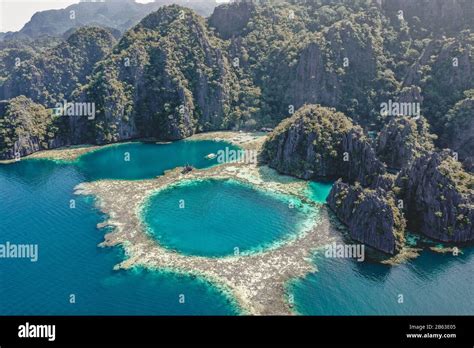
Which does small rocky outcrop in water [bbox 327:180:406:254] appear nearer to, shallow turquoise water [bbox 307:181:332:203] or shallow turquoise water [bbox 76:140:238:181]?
shallow turquoise water [bbox 307:181:332:203]

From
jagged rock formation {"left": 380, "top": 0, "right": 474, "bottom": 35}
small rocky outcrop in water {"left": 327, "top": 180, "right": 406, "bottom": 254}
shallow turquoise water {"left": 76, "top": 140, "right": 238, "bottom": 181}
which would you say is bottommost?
small rocky outcrop in water {"left": 327, "top": 180, "right": 406, "bottom": 254}

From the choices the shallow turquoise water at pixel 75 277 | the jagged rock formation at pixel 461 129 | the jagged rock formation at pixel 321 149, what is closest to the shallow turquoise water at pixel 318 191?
the jagged rock formation at pixel 321 149

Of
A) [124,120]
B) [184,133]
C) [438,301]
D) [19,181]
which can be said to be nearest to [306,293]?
[438,301]

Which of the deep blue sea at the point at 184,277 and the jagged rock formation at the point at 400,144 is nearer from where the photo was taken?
the deep blue sea at the point at 184,277

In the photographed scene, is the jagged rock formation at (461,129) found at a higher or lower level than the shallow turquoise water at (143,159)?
higher

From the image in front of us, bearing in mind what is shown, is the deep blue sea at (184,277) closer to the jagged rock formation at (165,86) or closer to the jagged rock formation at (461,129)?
the jagged rock formation at (461,129)

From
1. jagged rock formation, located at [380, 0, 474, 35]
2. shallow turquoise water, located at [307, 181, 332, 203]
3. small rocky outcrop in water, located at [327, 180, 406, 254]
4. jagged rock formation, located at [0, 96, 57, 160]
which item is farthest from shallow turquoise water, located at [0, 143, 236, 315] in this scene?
jagged rock formation, located at [380, 0, 474, 35]

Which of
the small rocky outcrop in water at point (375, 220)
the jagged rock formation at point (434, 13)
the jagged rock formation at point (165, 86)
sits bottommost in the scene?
the small rocky outcrop in water at point (375, 220)
